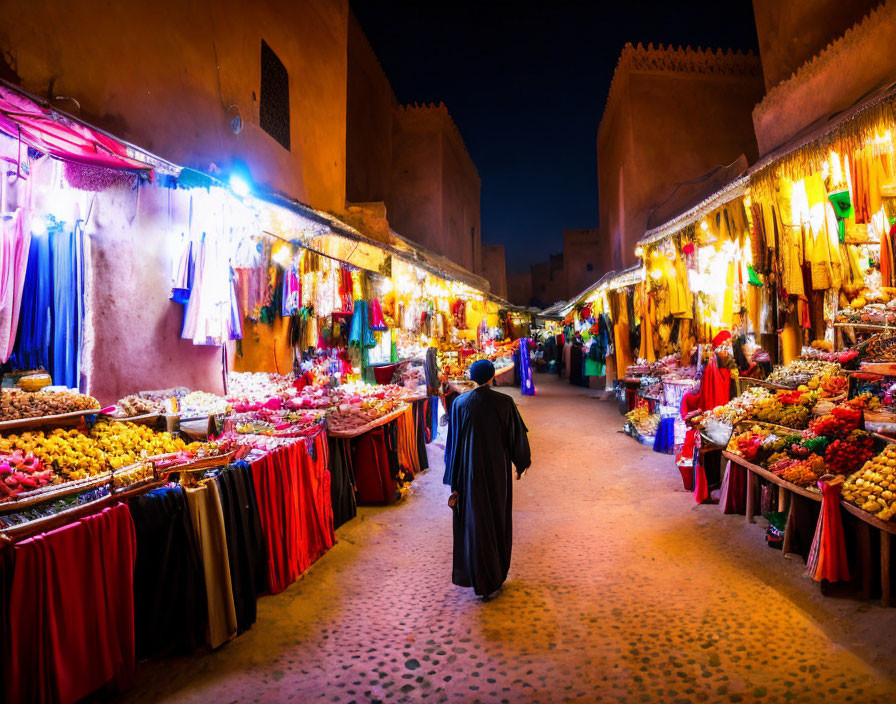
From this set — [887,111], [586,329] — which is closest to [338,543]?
[887,111]

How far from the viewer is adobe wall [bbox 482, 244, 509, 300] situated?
34.4 metres

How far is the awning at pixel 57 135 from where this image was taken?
128 inches

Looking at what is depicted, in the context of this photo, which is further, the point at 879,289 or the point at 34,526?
the point at 879,289

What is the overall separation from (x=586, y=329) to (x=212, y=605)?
683 inches

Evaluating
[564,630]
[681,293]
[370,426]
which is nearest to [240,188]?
[370,426]

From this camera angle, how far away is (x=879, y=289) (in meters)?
5.75

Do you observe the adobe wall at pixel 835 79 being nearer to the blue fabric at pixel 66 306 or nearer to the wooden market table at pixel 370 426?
the wooden market table at pixel 370 426

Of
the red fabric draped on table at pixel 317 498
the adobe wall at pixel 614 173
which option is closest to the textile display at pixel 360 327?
the red fabric draped on table at pixel 317 498

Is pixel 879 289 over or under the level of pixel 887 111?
under

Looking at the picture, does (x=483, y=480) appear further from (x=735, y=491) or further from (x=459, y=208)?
(x=459, y=208)

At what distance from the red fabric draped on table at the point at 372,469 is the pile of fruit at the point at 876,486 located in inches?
191

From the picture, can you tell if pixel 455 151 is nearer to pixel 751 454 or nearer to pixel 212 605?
pixel 751 454

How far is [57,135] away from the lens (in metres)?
3.67

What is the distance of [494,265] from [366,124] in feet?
61.4
